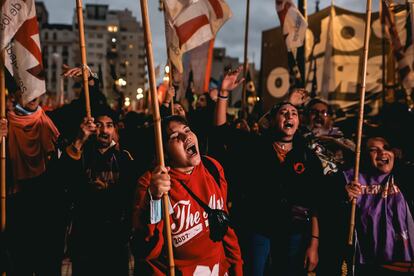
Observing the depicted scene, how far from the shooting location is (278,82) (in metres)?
17.8

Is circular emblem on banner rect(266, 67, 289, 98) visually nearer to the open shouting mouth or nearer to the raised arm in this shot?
the raised arm

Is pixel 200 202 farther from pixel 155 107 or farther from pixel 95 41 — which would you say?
pixel 95 41

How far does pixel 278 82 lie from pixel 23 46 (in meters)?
15.2

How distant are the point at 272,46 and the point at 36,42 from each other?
1597cm

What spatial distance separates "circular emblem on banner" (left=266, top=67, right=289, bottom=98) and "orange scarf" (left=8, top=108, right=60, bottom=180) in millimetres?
13998

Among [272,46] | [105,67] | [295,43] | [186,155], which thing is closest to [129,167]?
[186,155]

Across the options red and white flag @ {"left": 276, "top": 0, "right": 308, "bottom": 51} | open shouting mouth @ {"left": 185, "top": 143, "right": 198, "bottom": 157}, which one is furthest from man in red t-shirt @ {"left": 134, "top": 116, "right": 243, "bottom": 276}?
red and white flag @ {"left": 276, "top": 0, "right": 308, "bottom": 51}

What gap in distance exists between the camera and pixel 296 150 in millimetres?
3969

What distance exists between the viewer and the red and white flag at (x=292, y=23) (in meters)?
5.63

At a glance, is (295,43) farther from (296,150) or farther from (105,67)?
(105,67)

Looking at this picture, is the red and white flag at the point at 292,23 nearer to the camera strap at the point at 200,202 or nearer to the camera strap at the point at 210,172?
the camera strap at the point at 210,172

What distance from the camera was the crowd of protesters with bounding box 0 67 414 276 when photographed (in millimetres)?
3068

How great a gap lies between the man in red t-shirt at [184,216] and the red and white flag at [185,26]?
4.45ft

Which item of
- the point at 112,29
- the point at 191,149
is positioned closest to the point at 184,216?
the point at 191,149
